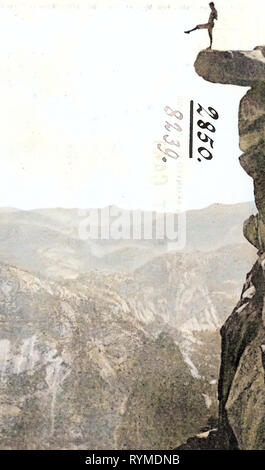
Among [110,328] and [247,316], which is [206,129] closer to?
[247,316]

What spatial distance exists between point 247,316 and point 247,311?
0.17ft

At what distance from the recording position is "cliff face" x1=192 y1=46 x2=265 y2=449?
20.4 ft

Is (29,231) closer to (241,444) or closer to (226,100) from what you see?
(226,100)

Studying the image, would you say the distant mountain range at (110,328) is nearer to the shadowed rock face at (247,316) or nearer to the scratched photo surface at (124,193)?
the scratched photo surface at (124,193)

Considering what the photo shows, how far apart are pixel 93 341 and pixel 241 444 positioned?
164 cm

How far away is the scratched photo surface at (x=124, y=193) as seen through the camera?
6633 millimetres

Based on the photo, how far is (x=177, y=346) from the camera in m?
6.68

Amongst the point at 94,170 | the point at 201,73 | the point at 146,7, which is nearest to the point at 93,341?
the point at 94,170

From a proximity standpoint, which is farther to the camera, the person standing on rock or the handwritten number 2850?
the handwritten number 2850

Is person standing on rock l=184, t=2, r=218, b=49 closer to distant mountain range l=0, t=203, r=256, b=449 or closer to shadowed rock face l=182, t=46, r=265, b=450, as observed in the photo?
shadowed rock face l=182, t=46, r=265, b=450

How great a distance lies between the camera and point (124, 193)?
6.72m

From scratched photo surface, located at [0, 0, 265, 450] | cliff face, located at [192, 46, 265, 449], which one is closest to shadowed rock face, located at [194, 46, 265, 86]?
cliff face, located at [192, 46, 265, 449]

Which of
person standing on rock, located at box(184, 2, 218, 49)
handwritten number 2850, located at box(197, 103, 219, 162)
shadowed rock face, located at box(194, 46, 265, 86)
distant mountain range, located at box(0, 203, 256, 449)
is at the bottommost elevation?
distant mountain range, located at box(0, 203, 256, 449)

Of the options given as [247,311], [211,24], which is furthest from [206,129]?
[247,311]
